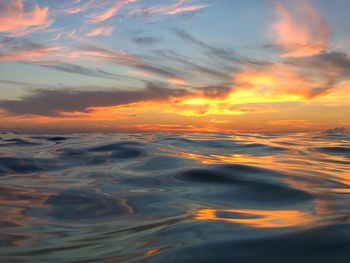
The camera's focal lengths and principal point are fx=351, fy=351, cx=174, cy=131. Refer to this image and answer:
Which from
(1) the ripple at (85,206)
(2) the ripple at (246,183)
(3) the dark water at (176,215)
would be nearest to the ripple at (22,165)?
(3) the dark water at (176,215)

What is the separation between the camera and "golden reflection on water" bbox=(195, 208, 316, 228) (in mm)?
2402

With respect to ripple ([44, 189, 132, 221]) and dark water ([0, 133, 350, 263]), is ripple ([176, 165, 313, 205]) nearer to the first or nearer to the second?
dark water ([0, 133, 350, 263])

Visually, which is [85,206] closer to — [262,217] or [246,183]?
[262,217]

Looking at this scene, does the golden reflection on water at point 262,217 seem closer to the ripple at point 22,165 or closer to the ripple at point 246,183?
the ripple at point 246,183

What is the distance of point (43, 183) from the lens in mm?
4465

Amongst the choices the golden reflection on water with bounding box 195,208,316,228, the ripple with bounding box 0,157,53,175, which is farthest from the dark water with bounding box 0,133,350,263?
the ripple with bounding box 0,157,53,175

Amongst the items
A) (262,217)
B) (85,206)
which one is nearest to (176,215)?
(262,217)

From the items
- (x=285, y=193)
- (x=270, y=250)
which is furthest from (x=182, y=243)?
(x=285, y=193)

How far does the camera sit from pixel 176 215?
283 centimetres

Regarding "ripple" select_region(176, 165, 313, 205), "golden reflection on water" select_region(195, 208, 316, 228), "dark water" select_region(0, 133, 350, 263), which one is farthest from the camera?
"ripple" select_region(176, 165, 313, 205)

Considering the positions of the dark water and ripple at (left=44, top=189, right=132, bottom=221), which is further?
ripple at (left=44, top=189, right=132, bottom=221)

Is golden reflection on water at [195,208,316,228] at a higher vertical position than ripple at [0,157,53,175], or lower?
lower

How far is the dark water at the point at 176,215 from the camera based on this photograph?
1885 mm

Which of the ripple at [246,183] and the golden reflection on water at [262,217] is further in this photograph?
the ripple at [246,183]
